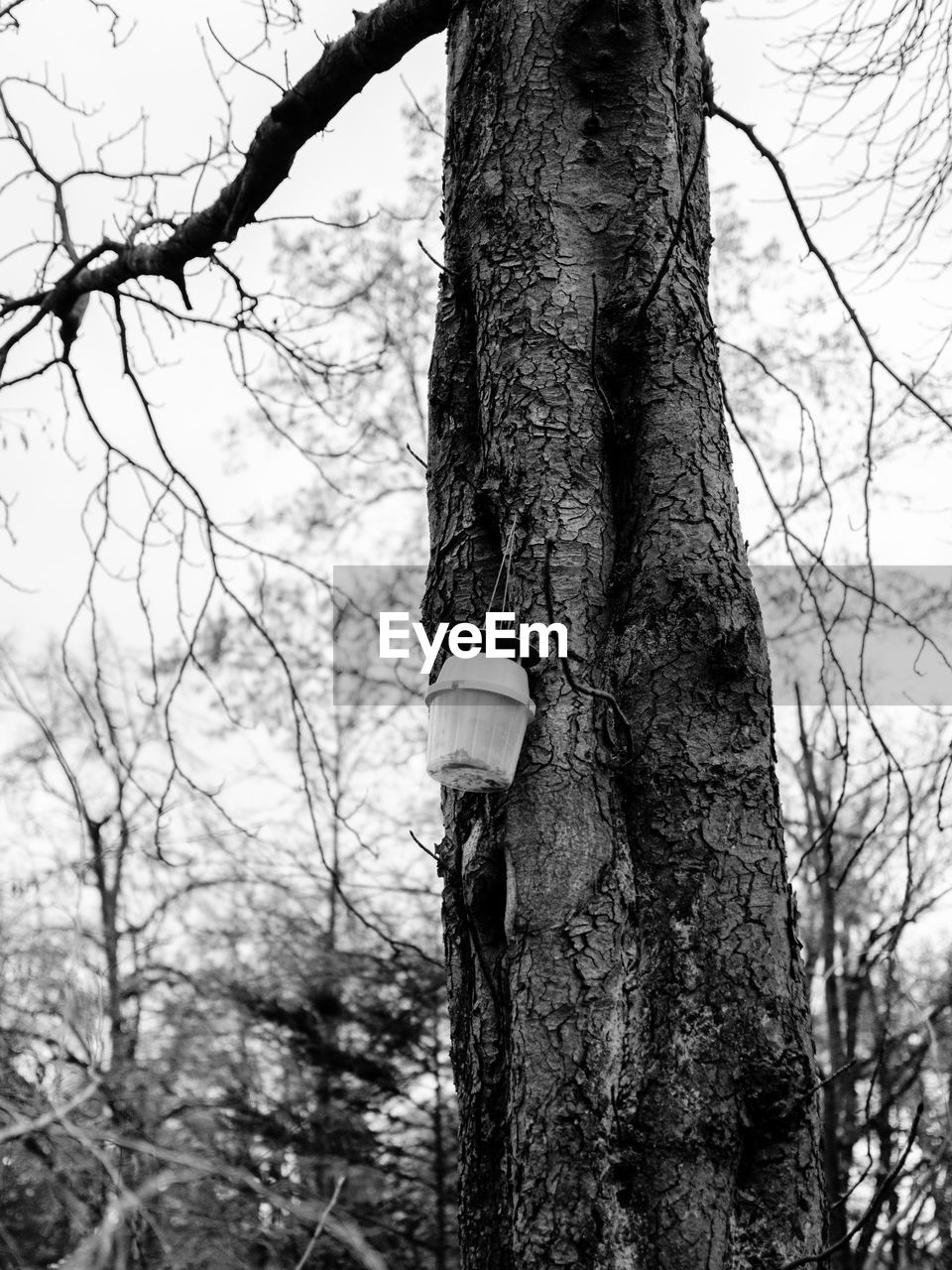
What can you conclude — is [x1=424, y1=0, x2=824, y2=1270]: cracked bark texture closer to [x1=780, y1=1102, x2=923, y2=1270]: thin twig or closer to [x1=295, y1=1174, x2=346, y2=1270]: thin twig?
[x1=780, y1=1102, x2=923, y2=1270]: thin twig

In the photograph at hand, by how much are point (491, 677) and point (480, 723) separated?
0.07 m

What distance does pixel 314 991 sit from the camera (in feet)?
30.5

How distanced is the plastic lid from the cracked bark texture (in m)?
A: 0.06

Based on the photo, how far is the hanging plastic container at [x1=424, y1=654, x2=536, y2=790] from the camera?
1.65 meters

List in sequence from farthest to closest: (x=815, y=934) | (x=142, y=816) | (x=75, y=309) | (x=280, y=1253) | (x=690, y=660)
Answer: (x=142, y=816), (x=815, y=934), (x=280, y=1253), (x=75, y=309), (x=690, y=660)

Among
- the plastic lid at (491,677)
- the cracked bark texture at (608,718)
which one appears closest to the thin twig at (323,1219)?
the cracked bark texture at (608,718)

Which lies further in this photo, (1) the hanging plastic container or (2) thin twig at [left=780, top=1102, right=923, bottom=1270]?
(1) the hanging plastic container

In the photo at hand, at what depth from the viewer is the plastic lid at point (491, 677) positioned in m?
1.67

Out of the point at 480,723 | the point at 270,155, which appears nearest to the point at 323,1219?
the point at 480,723

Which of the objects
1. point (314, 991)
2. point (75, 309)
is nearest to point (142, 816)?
point (314, 991)

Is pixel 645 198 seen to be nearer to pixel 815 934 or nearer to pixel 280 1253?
pixel 280 1253

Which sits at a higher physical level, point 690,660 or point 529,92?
point 529,92

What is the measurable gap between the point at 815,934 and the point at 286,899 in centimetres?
507

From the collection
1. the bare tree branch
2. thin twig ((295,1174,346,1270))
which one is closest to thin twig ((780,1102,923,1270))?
thin twig ((295,1174,346,1270))
